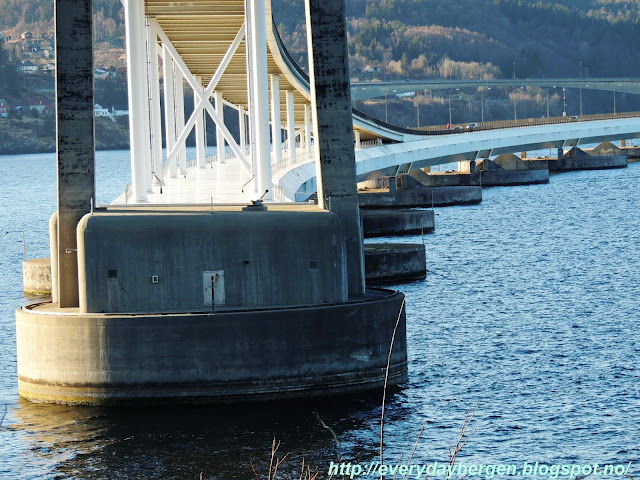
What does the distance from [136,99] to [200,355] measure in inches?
493

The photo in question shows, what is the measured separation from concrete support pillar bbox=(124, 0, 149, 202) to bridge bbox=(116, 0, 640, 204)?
0.10 ft

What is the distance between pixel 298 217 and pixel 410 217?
3815 centimetres

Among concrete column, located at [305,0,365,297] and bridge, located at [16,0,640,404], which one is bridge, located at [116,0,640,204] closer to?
concrete column, located at [305,0,365,297]

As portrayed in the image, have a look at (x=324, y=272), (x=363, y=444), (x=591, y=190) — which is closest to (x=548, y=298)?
(x=324, y=272)

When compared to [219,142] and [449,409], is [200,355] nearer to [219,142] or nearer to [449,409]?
[449,409]

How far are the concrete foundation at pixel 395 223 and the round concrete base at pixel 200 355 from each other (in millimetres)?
36718

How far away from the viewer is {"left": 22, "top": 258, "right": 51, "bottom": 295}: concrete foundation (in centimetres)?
4691

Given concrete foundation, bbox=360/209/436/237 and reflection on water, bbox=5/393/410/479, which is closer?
reflection on water, bbox=5/393/410/479

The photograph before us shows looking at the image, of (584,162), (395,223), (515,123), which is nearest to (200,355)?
(395,223)

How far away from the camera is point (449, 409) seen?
2728cm

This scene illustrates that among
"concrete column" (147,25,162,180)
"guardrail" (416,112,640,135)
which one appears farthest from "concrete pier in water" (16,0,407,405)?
"guardrail" (416,112,640,135)

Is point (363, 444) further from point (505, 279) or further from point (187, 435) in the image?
point (505, 279)

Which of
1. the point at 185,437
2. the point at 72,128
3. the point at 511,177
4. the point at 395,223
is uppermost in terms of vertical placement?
the point at 72,128

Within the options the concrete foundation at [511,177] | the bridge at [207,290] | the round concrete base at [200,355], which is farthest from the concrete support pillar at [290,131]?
the round concrete base at [200,355]
